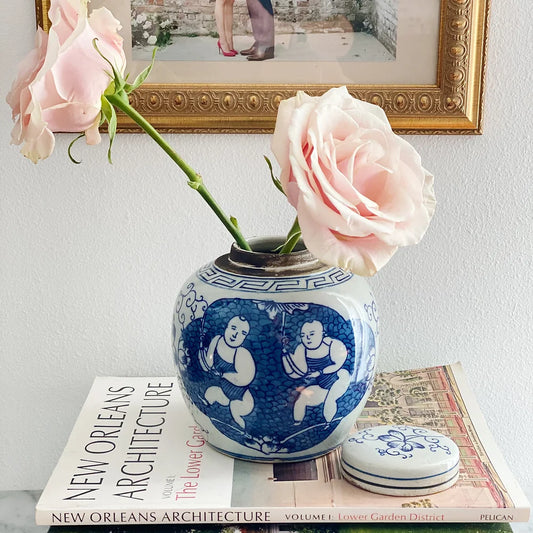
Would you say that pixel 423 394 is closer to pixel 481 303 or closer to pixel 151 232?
pixel 481 303

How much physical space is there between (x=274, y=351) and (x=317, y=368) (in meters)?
0.04

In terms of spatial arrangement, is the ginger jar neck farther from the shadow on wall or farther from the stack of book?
the shadow on wall

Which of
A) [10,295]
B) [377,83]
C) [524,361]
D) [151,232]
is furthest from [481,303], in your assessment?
[10,295]

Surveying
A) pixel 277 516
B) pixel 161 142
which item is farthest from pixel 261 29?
pixel 277 516

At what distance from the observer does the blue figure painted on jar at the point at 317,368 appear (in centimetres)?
63

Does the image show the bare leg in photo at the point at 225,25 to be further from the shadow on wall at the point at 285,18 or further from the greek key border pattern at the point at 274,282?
the greek key border pattern at the point at 274,282

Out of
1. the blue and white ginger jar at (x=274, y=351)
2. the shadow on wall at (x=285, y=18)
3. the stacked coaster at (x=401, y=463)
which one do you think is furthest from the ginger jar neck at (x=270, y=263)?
the shadow on wall at (x=285, y=18)

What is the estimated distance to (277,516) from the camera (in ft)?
2.05

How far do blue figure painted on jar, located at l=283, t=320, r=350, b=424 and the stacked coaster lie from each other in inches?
2.0

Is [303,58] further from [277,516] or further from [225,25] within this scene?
Result: [277,516]

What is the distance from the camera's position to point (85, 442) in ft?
2.43

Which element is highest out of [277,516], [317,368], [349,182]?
[349,182]

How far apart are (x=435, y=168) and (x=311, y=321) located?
33cm

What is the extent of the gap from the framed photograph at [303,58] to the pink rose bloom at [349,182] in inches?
9.3
